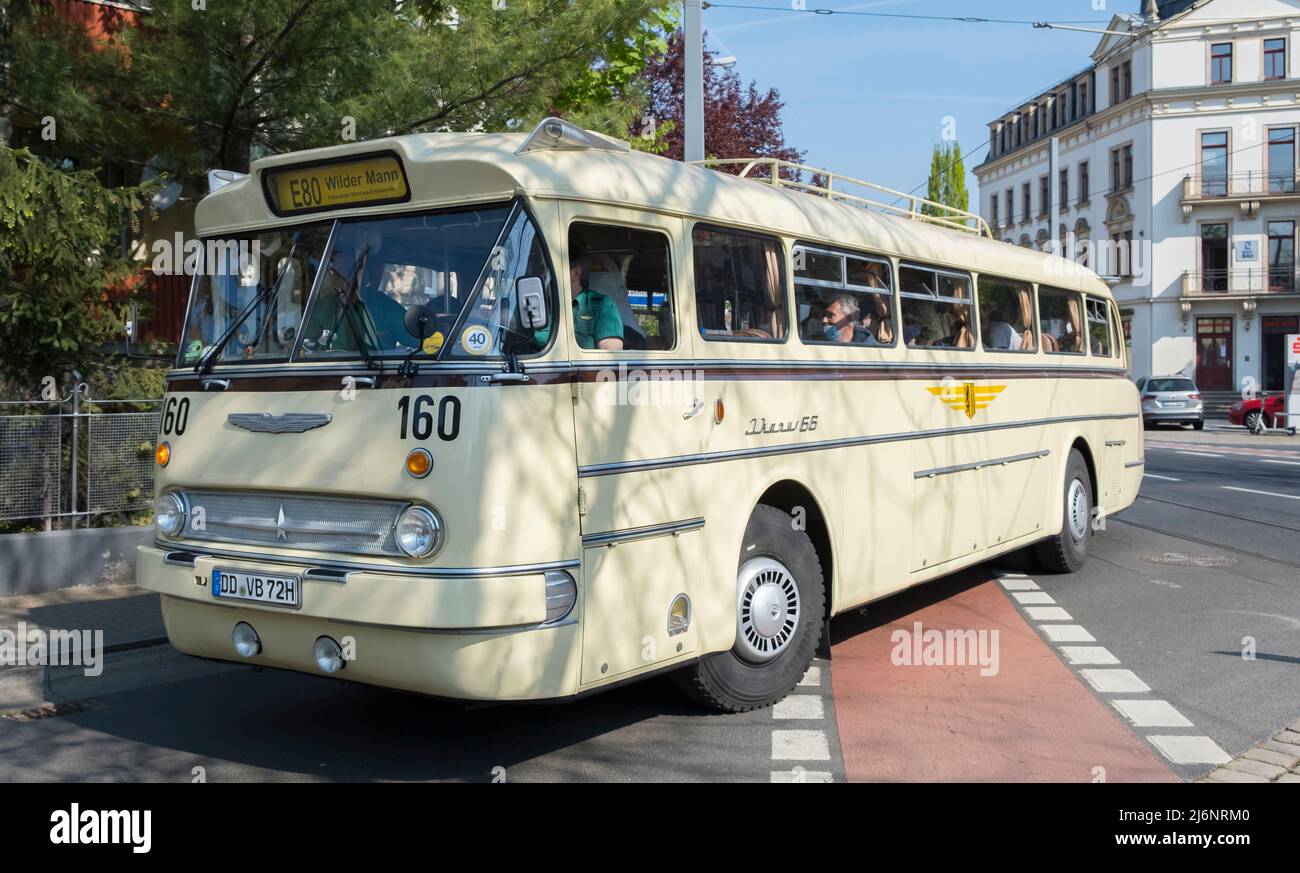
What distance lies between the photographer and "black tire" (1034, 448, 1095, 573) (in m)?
11.3

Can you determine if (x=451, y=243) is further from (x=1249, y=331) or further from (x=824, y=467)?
(x=1249, y=331)

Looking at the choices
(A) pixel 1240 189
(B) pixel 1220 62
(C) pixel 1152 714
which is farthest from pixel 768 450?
(B) pixel 1220 62

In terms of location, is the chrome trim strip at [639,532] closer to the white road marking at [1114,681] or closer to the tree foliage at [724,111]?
the white road marking at [1114,681]

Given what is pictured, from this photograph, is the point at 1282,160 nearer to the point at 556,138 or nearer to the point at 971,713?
the point at 971,713

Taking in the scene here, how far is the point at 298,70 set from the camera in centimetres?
1216

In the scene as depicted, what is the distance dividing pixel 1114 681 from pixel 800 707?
199 cm

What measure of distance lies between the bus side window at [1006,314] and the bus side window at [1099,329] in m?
1.79

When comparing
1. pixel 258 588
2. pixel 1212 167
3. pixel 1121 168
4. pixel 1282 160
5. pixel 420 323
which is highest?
pixel 1121 168

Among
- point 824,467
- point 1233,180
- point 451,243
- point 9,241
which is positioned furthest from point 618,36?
point 1233,180

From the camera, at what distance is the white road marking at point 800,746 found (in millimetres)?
6004

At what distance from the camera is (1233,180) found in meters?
55.0

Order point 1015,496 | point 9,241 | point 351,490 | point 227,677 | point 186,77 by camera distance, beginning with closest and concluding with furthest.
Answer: point 351,490 → point 227,677 → point 1015,496 → point 9,241 → point 186,77

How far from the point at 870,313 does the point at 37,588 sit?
7.17 meters

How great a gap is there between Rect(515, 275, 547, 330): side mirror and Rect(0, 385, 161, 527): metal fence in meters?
7.00
